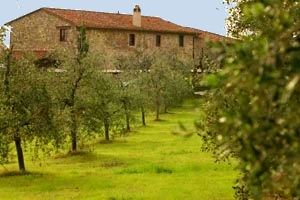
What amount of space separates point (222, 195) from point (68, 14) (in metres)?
67.8

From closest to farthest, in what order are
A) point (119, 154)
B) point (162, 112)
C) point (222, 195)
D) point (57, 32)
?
1. point (222, 195)
2. point (119, 154)
3. point (162, 112)
4. point (57, 32)

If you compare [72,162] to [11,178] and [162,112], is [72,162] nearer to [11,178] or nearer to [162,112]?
[11,178]

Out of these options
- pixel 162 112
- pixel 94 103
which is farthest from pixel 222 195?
pixel 162 112

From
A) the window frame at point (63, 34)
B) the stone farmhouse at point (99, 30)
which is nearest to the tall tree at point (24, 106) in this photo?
the stone farmhouse at point (99, 30)

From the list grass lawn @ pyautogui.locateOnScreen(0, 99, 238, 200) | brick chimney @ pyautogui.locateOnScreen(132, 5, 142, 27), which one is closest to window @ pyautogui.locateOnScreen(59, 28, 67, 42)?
brick chimney @ pyautogui.locateOnScreen(132, 5, 142, 27)

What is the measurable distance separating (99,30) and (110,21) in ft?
10.2

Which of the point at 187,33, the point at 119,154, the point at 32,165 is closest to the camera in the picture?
the point at 32,165

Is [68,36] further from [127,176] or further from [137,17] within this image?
[127,176]

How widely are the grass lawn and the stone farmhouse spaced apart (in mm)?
45277

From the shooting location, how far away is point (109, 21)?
9000 cm

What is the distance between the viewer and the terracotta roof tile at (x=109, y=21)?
8694 cm

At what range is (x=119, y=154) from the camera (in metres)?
38.1

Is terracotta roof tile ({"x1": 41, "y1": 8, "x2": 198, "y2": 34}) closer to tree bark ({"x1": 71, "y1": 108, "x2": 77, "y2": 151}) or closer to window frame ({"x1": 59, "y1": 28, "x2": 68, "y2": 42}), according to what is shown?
window frame ({"x1": 59, "y1": 28, "x2": 68, "y2": 42})

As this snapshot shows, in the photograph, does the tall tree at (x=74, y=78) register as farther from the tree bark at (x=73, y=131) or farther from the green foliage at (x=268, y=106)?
the green foliage at (x=268, y=106)
